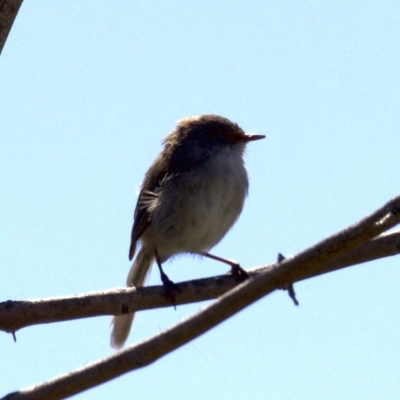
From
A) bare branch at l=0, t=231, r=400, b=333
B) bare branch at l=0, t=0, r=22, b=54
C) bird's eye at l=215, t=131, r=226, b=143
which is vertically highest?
bare branch at l=0, t=0, r=22, b=54

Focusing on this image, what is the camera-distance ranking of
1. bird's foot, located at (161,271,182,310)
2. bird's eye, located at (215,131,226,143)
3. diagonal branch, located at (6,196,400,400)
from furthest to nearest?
bird's eye, located at (215,131,226,143) < bird's foot, located at (161,271,182,310) < diagonal branch, located at (6,196,400,400)

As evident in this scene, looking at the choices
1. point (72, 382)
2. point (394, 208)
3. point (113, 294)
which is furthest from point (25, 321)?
point (394, 208)

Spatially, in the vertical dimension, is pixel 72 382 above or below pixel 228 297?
below

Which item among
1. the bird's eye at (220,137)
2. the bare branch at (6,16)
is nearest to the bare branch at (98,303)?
the bare branch at (6,16)

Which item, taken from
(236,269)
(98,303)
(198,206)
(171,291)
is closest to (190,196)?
(198,206)

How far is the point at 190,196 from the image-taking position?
639 centimetres

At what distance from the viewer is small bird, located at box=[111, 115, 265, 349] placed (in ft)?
21.0

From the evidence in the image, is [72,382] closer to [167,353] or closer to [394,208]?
[167,353]

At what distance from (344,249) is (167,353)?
0.67m

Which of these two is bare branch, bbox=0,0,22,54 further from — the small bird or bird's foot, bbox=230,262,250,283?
the small bird

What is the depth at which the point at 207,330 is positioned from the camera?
2.63m

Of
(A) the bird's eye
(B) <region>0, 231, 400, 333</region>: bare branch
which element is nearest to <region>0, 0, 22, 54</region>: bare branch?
(B) <region>0, 231, 400, 333</region>: bare branch

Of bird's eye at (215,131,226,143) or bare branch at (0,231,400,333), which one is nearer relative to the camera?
bare branch at (0,231,400,333)

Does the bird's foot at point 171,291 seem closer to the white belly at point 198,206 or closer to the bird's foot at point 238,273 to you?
the bird's foot at point 238,273
